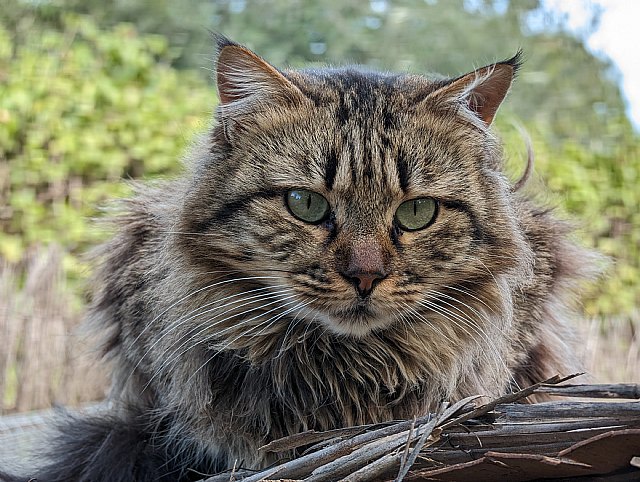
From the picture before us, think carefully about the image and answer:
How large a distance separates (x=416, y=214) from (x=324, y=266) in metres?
0.26

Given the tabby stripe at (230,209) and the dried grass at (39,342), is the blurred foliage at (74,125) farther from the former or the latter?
the tabby stripe at (230,209)

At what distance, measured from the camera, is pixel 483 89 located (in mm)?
1814

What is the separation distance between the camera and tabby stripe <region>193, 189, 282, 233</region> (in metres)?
1.70

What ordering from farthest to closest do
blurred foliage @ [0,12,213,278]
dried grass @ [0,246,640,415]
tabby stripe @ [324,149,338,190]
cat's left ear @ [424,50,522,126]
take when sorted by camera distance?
blurred foliage @ [0,12,213,278] → dried grass @ [0,246,640,415] → cat's left ear @ [424,50,522,126] → tabby stripe @ [324,149,338,190]

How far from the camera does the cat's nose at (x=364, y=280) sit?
5.08 ft

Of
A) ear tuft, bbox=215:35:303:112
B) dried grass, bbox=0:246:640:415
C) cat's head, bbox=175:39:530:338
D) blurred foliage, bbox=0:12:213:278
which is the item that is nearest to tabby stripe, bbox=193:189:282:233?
cat's head, bbox=175:39:530:338

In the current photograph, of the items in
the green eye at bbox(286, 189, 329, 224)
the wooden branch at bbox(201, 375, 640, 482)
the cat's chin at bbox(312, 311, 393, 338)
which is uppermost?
the green eye at bbox(286, 189, 329, 224)

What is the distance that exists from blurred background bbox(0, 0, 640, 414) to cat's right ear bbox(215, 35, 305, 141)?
93cm

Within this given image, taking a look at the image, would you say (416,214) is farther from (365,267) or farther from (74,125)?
(74,125)

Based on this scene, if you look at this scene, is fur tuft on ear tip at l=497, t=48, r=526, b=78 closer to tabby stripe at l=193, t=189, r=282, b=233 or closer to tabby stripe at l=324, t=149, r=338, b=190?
tabby stripe at l=324, t=149, r=338, b=190

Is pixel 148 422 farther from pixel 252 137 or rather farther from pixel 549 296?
pixel 549 296

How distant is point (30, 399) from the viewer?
11.7ft

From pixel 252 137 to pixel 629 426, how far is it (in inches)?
41.3

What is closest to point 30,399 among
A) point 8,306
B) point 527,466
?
point 8,306
